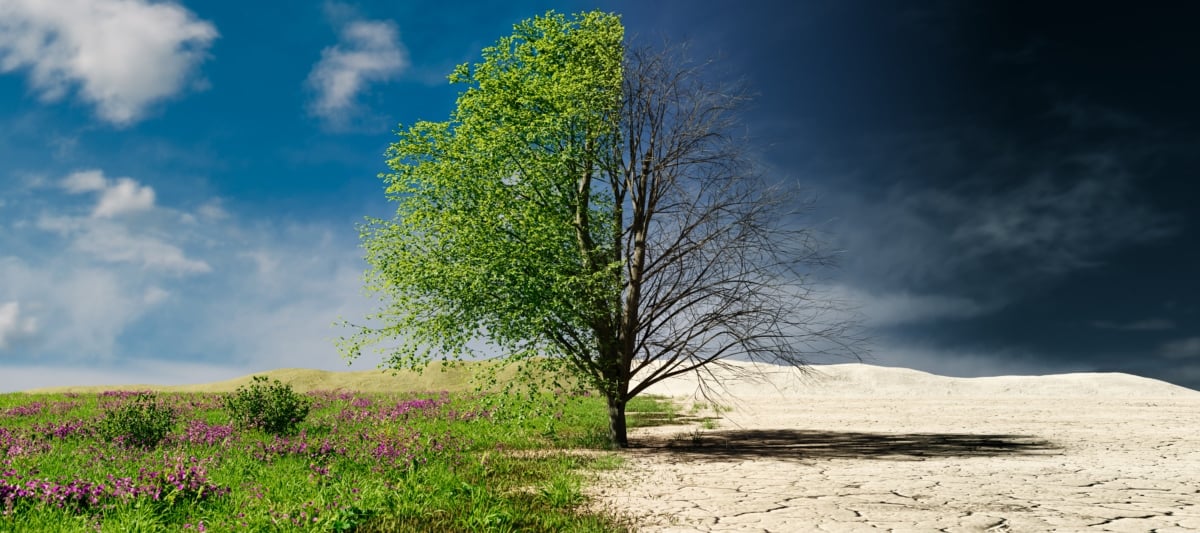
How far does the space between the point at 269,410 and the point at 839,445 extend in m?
12.8

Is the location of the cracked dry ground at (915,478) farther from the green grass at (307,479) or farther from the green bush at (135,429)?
the green bush at (135,429)

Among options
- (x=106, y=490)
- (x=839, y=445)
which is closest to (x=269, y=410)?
(x=106, y=490)

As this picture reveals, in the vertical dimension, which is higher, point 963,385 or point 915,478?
point 963,385

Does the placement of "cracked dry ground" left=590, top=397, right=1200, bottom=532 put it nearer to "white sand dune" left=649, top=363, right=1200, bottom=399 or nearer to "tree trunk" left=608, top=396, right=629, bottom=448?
"tree trunk" left=608, top=396, right=629, bottom=448

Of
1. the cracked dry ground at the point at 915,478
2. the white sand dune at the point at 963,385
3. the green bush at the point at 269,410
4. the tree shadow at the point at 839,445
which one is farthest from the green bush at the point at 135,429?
the white sand dune at the point at 963,385

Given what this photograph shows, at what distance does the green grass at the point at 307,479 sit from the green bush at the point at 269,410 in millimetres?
453

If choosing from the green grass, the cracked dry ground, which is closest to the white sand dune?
the cracked dry ground

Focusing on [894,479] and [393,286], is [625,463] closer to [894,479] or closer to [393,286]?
[894,479]

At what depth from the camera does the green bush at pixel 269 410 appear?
15500 mm

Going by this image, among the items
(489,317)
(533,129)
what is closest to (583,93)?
(533,129)

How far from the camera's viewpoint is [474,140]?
1502 centimetres

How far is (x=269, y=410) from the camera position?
15.5 m

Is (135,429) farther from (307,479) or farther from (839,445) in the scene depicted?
(839,445)

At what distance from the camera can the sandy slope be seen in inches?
313
